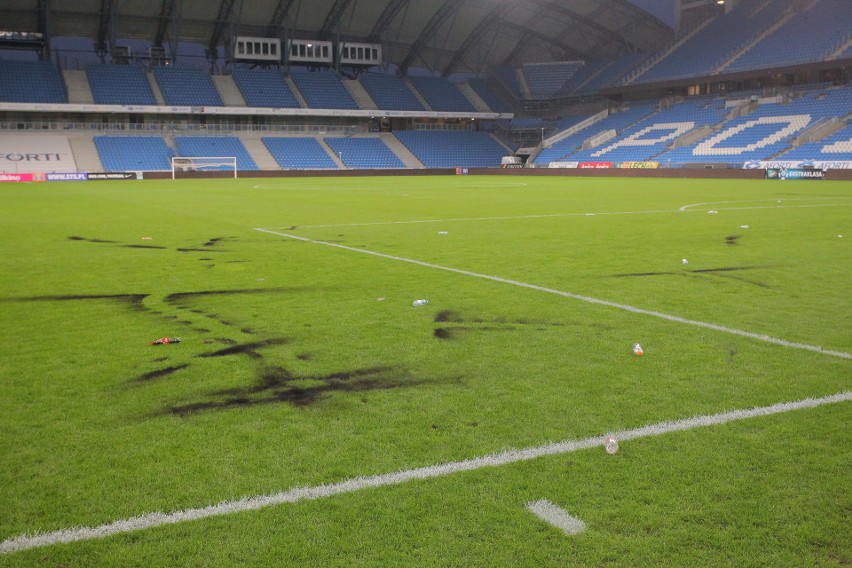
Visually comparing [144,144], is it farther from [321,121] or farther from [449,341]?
[449,341]

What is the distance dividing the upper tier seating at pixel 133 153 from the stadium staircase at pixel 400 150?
2138 centimetres

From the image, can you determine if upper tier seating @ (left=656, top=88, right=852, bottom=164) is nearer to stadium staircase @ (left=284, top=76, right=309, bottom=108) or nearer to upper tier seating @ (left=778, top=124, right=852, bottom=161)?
upper tier seating @ (left=778, top=124, right=852, bottom=161)

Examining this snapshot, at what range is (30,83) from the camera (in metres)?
59.6

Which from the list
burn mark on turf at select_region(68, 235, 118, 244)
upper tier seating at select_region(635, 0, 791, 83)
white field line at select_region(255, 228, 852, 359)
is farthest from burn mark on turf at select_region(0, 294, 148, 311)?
upper tier seating at select_region(635, 0, 791, 83)

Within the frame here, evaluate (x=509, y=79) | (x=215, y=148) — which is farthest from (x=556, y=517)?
(x=509, y=79)

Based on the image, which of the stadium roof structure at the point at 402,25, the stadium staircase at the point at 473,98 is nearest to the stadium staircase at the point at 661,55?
the stadium roof structure at the point at 402,25

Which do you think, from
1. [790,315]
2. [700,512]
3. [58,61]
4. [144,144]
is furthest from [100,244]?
[58,61]

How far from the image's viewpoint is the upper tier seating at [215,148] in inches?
2511

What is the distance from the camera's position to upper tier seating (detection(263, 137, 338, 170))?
65.9 meters

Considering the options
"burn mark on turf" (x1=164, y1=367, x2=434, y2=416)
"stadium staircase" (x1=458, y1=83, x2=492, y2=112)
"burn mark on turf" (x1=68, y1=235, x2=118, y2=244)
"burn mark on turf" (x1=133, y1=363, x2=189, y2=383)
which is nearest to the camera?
"burn mark on turf" (x1=164, y1=367, x2=434, y2=416)

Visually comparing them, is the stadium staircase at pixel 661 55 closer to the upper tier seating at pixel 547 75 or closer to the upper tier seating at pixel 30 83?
the upper tier seating at pixel 547 75

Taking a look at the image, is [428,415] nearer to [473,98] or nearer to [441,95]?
[441,95]

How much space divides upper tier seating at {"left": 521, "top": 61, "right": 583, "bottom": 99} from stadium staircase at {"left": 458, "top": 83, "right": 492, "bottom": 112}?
5.61 meters

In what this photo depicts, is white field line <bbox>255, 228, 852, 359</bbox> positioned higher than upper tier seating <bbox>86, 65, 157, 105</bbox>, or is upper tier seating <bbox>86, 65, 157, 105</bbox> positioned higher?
upper tier seating <bbox>86, 65, 157, 105</bbox>
